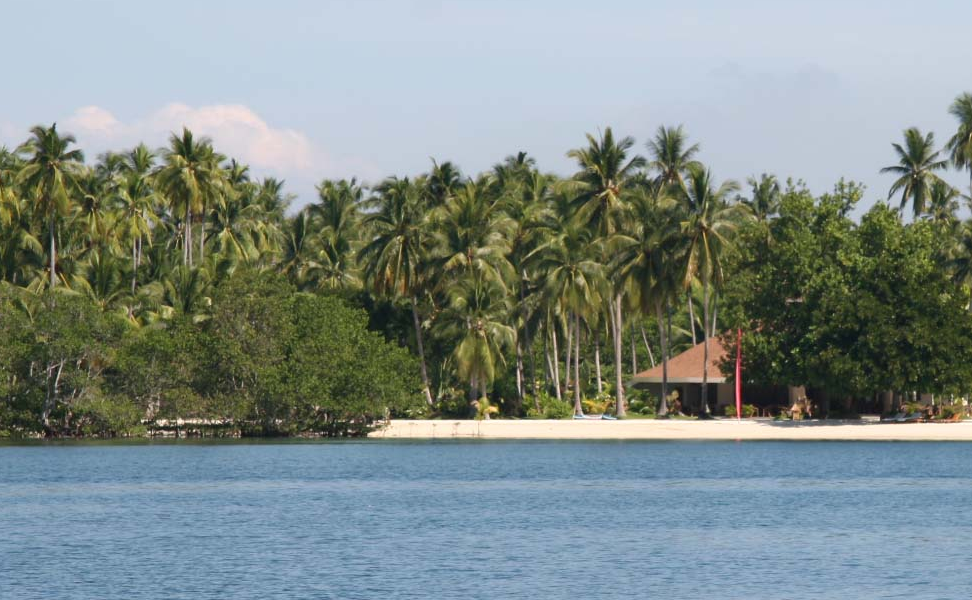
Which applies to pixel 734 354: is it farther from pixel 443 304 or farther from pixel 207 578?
pixel 207 578

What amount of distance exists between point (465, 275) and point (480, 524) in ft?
146

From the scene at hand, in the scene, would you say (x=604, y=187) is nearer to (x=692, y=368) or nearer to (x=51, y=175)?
(x=692, y=368)

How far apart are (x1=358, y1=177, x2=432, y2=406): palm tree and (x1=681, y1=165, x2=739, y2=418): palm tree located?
16.6 m

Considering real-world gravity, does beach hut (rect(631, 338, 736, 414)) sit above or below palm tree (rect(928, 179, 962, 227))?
below

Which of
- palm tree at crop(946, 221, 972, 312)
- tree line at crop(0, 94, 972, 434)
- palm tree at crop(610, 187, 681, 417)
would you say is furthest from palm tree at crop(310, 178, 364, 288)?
palm tree at crop(946, 221, 972, 312)

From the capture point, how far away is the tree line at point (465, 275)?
73.6m

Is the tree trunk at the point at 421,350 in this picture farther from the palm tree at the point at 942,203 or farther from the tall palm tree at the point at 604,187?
the palm tree at the point at 942,203

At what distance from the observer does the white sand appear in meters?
77.6

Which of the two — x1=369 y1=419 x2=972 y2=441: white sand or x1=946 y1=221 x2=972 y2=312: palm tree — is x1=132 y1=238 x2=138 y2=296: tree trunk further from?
x1=946 y1=221 x2=972 y2=312: palm tree

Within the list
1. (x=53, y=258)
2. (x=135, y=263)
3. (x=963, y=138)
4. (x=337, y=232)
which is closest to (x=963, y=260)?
(x=963, y=138)

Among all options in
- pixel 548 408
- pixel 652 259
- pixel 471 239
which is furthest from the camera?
pixel 548 408

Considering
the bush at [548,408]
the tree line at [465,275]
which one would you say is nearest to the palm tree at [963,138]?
the tree line at [465,275]

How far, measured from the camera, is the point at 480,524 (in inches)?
1682

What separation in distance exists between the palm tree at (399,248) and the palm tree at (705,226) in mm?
16563
